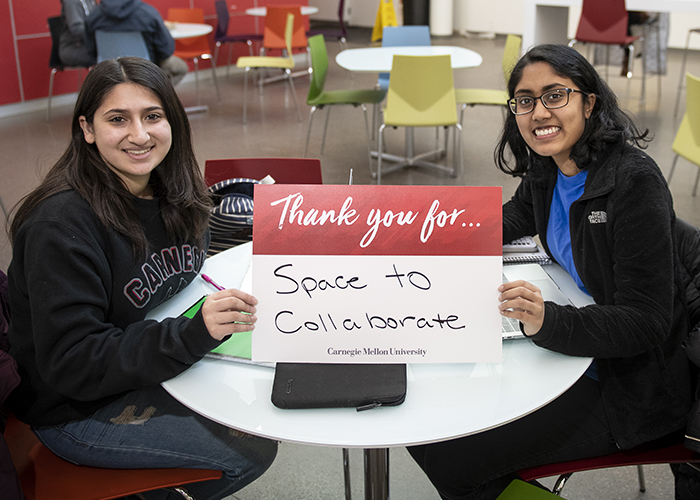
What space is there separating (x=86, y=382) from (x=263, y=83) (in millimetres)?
7156

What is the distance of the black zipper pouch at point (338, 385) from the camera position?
1076mm

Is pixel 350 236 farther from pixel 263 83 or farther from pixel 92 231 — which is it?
pixel 263 83

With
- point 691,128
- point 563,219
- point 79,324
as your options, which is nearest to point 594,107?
point 563,219

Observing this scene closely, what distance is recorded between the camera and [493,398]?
1109 mm

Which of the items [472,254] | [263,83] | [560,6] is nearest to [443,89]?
[560,6]

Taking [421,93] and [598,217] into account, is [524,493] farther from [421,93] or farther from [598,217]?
[421,93]

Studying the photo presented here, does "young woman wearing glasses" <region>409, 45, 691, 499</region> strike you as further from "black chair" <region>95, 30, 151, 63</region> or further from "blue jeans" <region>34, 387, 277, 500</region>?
"black chair" <region>95, 30, 151, 63</region>

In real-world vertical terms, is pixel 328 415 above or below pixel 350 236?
below

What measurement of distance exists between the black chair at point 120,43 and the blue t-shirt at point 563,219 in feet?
14.7

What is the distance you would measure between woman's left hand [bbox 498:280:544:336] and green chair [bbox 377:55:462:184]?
3055mm

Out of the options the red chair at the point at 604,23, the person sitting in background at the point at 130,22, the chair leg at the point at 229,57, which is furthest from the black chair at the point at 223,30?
the red chair at the point at 604,23

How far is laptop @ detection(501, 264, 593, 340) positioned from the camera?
1.29 meters

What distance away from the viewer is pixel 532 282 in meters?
1.49

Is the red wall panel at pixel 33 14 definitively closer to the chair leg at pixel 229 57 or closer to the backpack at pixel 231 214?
the chair leg at pixel 229 57
